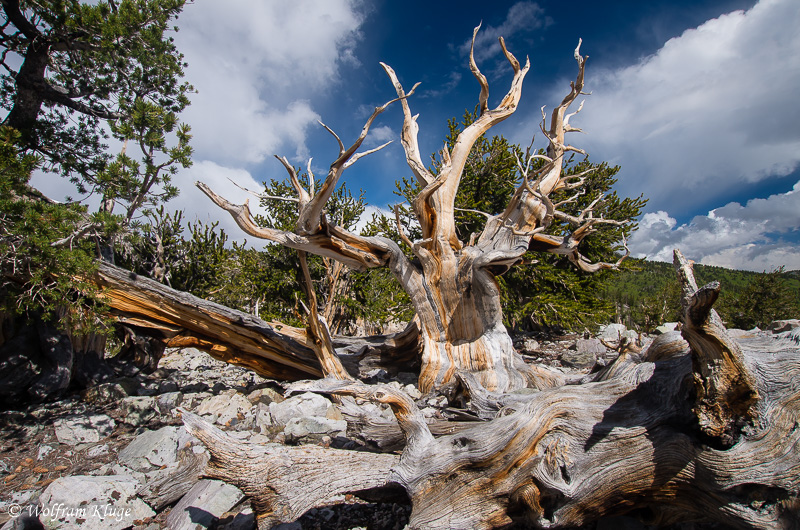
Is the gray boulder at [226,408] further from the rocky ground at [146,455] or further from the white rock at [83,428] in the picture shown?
the white rock at [83,428]

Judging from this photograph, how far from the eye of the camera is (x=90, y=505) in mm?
2521

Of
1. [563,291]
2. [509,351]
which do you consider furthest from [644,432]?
[563,291]

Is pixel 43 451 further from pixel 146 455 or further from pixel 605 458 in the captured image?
pixel 605 458

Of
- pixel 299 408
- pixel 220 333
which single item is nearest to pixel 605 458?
pixel 299 408

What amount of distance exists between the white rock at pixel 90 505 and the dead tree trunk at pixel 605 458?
2.82 feet

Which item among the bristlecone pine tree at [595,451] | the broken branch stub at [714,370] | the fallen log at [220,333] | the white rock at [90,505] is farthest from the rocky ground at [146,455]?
the broken branch stub at [714,370]

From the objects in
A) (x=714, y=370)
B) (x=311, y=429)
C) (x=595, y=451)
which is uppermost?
(x=714, y=370)

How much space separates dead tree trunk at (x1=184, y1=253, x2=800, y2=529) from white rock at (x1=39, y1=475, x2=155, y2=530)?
0.86 meters

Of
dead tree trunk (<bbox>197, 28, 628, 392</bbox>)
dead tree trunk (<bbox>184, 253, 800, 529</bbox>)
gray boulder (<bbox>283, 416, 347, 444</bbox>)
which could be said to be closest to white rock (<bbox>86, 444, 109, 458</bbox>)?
gray boulder (<bbox>283, 416, 347, 444</bbox>)

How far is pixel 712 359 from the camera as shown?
1.93 meters

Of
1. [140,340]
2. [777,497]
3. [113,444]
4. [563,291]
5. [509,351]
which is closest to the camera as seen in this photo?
[777,497]

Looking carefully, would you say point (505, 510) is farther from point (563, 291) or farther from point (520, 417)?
point (563, 291)

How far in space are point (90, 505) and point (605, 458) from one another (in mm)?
3479

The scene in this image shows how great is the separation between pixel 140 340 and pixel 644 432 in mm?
7470
